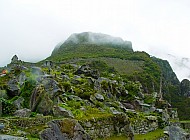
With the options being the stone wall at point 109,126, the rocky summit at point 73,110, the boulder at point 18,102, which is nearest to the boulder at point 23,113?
the rocky summit at point 73,110

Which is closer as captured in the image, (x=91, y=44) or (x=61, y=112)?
(x=61, y=112)

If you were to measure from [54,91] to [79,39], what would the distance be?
366 feet

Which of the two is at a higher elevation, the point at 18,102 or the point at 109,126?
the point at 18,102

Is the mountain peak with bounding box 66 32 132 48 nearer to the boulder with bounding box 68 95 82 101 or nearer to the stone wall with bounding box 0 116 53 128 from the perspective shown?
the boulder with bounding box 68 95 82 101

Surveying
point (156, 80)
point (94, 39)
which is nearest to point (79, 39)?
point (94, 39)

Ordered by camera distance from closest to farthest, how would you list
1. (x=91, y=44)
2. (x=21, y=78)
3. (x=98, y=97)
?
(x=21, y=78) → (x=98, y=97) → (x=91, y=44)

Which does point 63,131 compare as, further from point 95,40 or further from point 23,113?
point 95,40

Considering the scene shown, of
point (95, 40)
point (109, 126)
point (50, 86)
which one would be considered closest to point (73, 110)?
point (50, 86)

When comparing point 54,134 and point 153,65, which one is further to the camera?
point 153,65

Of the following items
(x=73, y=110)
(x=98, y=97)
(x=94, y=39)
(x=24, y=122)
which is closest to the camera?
(x=24, y=122)

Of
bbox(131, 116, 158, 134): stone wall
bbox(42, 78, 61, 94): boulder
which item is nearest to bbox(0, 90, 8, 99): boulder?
bbox(42, 78, 61, 94): boulder

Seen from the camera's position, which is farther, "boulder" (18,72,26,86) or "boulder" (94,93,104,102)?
"boulder" (94,93,104,102)

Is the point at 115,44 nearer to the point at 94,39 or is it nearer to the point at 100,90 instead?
the point at 94,39

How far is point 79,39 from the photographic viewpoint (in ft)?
436
